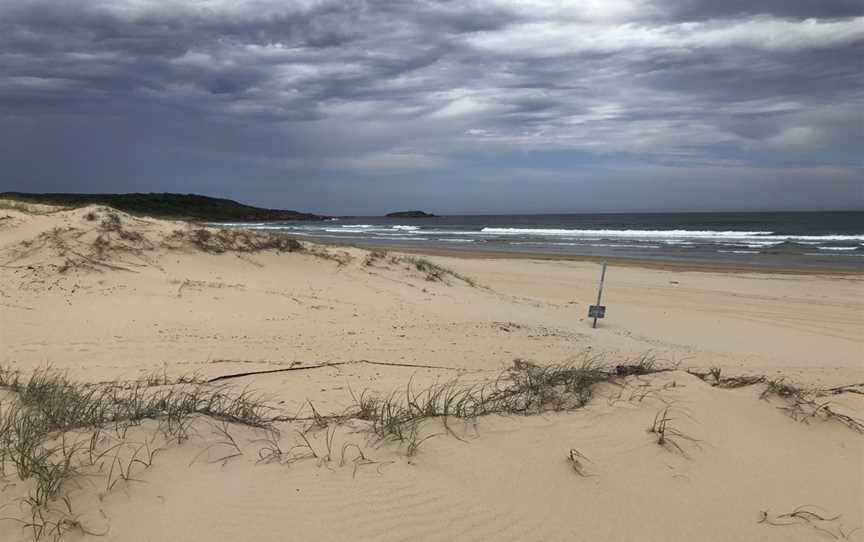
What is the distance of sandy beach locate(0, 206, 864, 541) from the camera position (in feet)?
8.93

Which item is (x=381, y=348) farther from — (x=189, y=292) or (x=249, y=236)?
(x=249, y=236)

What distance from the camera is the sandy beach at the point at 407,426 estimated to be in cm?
272

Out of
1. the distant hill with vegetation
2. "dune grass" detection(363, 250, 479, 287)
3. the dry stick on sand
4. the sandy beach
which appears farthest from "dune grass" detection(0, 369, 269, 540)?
the distant hill with vegetation

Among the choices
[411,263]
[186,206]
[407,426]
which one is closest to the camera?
[407,426]

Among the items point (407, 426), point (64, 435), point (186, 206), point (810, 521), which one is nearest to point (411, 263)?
point (407, 426)

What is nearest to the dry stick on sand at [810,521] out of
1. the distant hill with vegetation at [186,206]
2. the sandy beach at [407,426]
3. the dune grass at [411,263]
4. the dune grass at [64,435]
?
the sandy beach at [407,426]

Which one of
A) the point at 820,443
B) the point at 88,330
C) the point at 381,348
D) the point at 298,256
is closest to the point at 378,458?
the point at 820,443

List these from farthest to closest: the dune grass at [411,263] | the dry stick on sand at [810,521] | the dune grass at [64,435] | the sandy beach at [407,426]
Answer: the dune grass at [411,263], the dry stick on sand at [810,521], the sandy beach at [407,426], the dune grass at [64,435]

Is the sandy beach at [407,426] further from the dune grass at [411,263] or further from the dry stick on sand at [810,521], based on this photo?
the dune grass at [411,263]

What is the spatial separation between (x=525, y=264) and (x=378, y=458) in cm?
1942

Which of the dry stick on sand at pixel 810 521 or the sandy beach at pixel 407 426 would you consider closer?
the sandy beach at pixel 407 426

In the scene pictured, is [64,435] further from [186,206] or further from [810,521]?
[186,206]

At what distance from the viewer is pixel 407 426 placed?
3.45 meters

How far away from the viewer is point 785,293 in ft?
49.9
